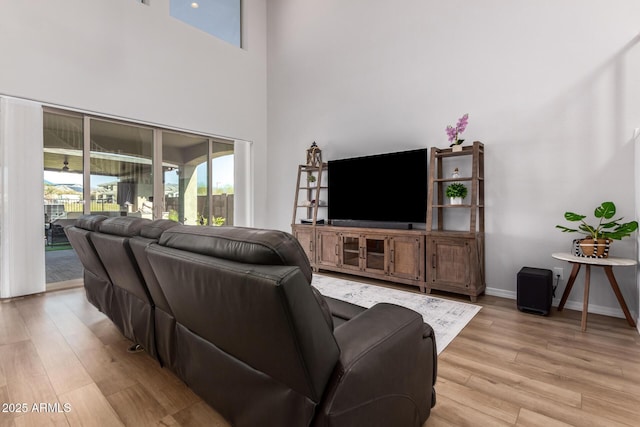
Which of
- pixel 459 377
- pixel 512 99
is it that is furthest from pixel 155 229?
pixel 512 99

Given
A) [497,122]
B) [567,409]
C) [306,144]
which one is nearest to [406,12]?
[497,122]

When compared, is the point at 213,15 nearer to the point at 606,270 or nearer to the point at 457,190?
the point at 457,190

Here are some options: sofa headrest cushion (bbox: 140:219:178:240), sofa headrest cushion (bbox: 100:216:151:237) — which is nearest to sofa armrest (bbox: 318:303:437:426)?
sofa headrest cushion (bbox: 140:219:178:240)

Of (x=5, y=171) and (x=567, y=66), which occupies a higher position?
(x=567, y=66)

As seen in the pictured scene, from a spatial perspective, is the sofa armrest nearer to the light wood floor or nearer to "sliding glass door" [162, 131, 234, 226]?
the light wood floor

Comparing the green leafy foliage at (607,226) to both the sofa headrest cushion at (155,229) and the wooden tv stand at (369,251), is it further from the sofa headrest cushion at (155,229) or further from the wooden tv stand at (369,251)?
the sofa headrest cushion at (155,229)

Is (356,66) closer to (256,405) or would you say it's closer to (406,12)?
(406,12)

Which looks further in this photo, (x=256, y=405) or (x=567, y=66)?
(x=567, y=66)

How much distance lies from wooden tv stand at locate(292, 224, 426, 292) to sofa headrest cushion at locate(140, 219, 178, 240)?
2643mm

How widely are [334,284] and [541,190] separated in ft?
8.03

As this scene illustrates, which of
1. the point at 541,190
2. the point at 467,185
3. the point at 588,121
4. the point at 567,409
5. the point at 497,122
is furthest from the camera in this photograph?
the point at 467,185

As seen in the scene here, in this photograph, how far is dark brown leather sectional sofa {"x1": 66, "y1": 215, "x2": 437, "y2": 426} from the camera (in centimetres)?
87

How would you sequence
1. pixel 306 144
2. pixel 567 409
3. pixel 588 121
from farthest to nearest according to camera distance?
pixel 306 144 → pixel 588 121 → pixel 567 409

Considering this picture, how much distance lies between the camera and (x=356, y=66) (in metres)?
4.57
